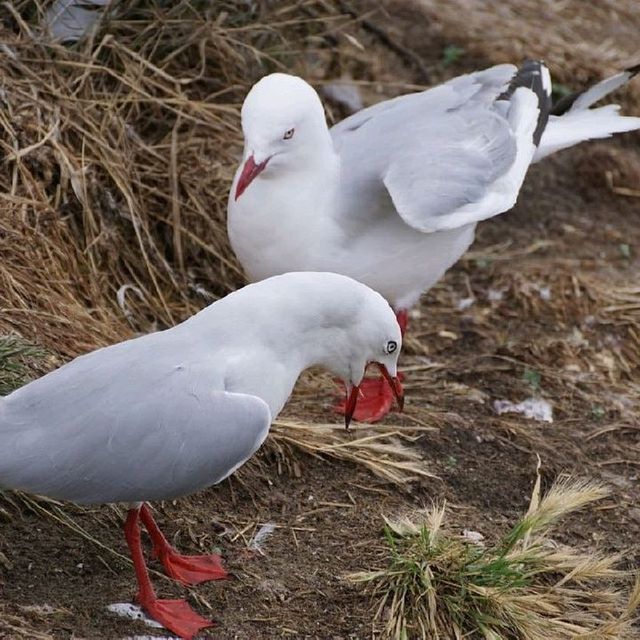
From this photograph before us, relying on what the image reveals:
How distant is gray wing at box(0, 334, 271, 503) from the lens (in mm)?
3295

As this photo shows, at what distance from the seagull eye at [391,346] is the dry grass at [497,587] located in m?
0.52

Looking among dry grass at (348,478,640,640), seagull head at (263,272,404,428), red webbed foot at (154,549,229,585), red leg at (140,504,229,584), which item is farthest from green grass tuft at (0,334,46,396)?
dry grass at (348,478,640,640)

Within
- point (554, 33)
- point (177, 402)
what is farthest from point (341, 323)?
point (554, 33)

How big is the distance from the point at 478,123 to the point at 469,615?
2342mm

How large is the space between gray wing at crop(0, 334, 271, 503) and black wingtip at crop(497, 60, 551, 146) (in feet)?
8.49

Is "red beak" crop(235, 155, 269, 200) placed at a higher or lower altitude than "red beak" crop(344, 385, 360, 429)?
Answer: higher

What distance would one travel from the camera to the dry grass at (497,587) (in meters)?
3.60

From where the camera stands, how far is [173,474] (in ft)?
11.0

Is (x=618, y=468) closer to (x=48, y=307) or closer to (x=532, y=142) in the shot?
(x=532, y=142)

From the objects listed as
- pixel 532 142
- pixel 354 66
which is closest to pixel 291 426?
pixel 532 142

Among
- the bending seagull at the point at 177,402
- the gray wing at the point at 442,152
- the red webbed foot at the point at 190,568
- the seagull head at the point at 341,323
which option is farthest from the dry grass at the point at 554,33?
the red webbed foot at the point at 190,568

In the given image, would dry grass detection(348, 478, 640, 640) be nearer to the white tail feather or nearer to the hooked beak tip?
the hooked beak tip

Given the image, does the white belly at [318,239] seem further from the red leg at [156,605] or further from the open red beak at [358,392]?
the red leg at [156,605]

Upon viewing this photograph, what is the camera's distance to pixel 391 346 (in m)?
3.79
